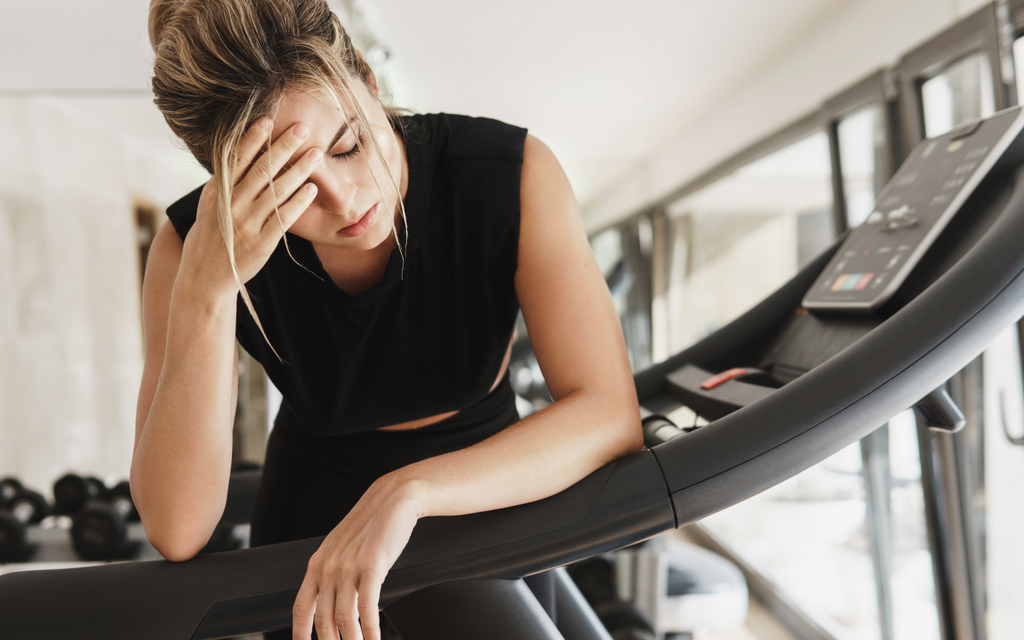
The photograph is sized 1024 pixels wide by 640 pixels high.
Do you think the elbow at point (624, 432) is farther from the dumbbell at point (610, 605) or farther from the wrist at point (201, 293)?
the dumbbell at point (610, 605)

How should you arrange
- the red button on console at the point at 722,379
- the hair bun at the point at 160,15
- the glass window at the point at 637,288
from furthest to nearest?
1. the glass window at the point at 637,288
2. the red button on console at the point at 722,379
3. the hair bun at the point at 160,15

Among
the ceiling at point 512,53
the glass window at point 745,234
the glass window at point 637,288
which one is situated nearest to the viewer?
the ceiling at point 512,53

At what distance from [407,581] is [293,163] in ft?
1.38

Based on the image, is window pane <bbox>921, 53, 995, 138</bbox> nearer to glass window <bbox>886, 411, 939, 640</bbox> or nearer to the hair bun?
glass window <bbox>886, 411, 939, 640</bbox>

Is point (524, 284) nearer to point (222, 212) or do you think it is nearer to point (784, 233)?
point (222, 212)

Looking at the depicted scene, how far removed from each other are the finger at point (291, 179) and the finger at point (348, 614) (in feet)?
1.21

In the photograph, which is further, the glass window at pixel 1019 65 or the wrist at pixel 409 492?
the glass window at pixel 1019 65

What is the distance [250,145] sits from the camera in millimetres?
644

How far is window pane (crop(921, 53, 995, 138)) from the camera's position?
169 centimetres

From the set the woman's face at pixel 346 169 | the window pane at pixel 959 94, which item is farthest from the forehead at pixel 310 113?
the window pane at pixel 959 94

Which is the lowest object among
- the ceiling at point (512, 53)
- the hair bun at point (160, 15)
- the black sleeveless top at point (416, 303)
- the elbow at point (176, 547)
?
the elbow at point (176, 547)

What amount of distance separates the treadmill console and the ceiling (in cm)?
143

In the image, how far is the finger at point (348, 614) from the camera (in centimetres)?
51

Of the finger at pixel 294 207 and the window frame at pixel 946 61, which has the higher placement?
the window frame at pixel 946 61
